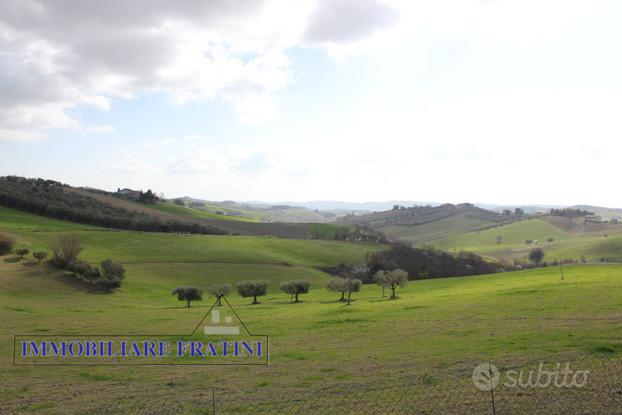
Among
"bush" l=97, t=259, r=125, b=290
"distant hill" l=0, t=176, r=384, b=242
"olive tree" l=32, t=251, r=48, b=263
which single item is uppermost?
"distant hill" l=0, t=176, r=384, b=242

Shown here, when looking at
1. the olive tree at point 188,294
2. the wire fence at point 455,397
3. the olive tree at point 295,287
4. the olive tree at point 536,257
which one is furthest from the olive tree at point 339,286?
the olive tree at point 536,257

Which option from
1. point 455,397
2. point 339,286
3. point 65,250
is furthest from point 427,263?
point 455,397

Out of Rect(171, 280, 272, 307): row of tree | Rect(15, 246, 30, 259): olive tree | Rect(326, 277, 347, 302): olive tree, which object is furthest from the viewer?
Rect(15, 246, 30, 259): olive tree

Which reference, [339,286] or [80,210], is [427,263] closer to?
[339,286]

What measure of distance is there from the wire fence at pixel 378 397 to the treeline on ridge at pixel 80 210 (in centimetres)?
11485

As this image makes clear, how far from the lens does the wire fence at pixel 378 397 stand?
1580cm

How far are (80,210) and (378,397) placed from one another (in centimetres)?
13060

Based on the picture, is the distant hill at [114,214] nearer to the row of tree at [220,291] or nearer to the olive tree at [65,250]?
the olive tree at [65,250]

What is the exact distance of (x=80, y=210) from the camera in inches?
5212

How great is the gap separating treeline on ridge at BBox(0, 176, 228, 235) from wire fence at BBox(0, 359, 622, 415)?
115 meters

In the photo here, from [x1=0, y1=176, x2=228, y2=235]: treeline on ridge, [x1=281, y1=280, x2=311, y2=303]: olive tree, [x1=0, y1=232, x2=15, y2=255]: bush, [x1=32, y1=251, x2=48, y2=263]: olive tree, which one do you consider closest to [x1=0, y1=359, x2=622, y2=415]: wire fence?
[x1=281, y1=280, x2=311, y2=303]: olive tree

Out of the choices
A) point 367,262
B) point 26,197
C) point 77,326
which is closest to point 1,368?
point 77,326

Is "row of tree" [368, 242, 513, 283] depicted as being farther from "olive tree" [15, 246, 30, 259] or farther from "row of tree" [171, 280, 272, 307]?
"olive tree" [15, 246, 30, 259]

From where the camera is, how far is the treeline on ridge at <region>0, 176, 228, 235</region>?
12981 centimetres
